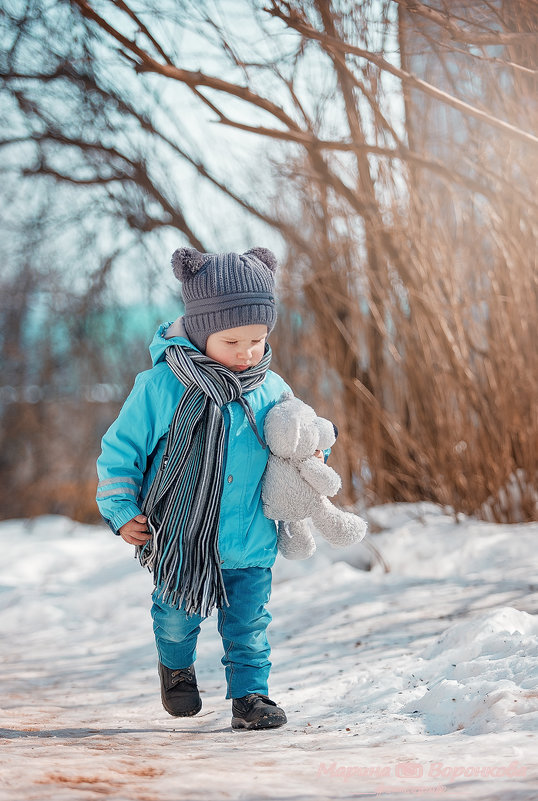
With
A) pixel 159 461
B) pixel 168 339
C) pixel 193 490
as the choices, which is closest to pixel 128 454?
pixel 159 461

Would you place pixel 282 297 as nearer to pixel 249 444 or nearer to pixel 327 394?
pixel 327 394

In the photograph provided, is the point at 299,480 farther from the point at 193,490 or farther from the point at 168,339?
the point at 168,339

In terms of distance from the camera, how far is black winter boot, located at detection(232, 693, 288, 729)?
7.05 feet

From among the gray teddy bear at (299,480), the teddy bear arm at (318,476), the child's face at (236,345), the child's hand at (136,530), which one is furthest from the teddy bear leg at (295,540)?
the child's face at (236,345)

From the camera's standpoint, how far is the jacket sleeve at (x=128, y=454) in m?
2.13

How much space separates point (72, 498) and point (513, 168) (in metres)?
7.79

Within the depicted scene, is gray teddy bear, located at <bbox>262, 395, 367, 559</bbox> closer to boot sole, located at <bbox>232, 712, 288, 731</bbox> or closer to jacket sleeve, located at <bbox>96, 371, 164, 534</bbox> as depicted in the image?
jacket sleeve, located at <bbox>96, 371, 164, 534</bbox>

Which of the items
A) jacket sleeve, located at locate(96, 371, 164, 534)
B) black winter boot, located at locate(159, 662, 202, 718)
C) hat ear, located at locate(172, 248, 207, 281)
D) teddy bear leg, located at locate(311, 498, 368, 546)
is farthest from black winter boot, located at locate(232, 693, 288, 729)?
hat ear, located at locate(172, 248, 207, 281)

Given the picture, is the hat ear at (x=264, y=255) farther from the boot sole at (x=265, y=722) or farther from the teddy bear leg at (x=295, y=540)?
the boot sole at (x=265, y=722)

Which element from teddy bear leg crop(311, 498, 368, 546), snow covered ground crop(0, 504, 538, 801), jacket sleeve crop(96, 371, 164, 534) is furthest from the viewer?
teddy bear leg crop(311, 498, 368, 546)

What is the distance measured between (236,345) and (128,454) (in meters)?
0.42

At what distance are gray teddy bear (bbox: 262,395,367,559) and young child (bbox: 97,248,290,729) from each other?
54 mm

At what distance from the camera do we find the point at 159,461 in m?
2.21

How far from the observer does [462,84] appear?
3.75 m
